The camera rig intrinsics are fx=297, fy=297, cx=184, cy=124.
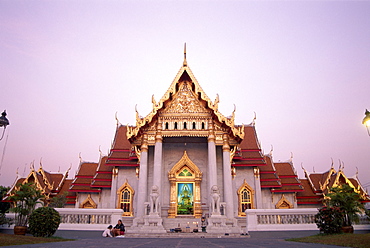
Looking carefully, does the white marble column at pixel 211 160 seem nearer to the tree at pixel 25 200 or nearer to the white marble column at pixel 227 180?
the white marble column at pixel 227 180

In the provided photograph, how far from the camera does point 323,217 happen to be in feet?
33.2

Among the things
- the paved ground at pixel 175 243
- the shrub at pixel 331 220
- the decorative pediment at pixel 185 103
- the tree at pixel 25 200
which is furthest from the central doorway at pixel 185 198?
the shrub at pixel 331 220

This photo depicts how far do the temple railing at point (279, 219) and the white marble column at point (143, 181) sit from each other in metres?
5.52

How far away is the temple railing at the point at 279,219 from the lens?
43.7 ft

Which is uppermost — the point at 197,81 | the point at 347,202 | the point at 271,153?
the point at 197,81

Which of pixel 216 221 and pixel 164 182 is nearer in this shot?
pixel 216 221

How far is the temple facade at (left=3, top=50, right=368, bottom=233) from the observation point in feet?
52.1

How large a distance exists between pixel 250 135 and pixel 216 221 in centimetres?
1082

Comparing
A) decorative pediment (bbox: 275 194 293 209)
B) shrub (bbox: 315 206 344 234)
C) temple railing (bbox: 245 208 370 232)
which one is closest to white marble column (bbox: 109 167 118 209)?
temple railing (bbox: 245 208 370 232)

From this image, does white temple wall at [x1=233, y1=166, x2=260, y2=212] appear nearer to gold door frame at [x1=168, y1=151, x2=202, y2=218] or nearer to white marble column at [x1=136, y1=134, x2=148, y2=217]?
gold door frame at [x1=168, y1=151, x2=202, y2=218]

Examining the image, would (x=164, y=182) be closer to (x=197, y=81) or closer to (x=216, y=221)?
(x=216, y=221)

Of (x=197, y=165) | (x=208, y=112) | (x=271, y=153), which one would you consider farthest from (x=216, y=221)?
(x=271, y=153)

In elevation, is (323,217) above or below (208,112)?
below

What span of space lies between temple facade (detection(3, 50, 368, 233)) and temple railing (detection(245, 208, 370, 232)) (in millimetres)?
1247
